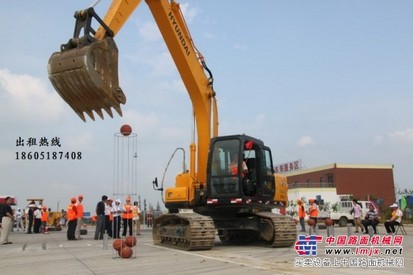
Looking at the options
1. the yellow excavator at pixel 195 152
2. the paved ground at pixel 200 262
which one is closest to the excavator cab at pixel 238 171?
the yellow excavator at pixel 195 152

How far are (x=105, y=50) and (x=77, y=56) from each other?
741 mm

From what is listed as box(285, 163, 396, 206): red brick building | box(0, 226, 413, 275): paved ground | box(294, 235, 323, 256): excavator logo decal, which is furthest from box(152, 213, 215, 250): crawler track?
box(285, 163, 396, 206): red brick building

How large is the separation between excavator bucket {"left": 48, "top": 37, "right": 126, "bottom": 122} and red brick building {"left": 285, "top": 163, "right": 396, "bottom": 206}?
56.3 metres

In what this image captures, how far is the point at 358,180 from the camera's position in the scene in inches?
2562

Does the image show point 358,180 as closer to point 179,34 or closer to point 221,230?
point 221,230

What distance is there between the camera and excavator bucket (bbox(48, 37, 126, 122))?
918 centimetres

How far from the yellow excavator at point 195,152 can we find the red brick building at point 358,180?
5121cm

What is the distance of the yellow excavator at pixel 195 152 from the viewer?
31.1 ft

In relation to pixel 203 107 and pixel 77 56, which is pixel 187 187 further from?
pixel 77 56

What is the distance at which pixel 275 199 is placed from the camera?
1393 centimetres

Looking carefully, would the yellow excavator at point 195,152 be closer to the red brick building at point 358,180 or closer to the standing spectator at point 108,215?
the standing spectator at point 108,215

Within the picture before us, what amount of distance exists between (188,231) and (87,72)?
4.89m

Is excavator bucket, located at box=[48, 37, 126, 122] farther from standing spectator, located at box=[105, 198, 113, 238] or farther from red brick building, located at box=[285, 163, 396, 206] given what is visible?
red brick building, located at box=[285, 163, 396, 206]

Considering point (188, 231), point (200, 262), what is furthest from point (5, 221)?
point (200, 262)
